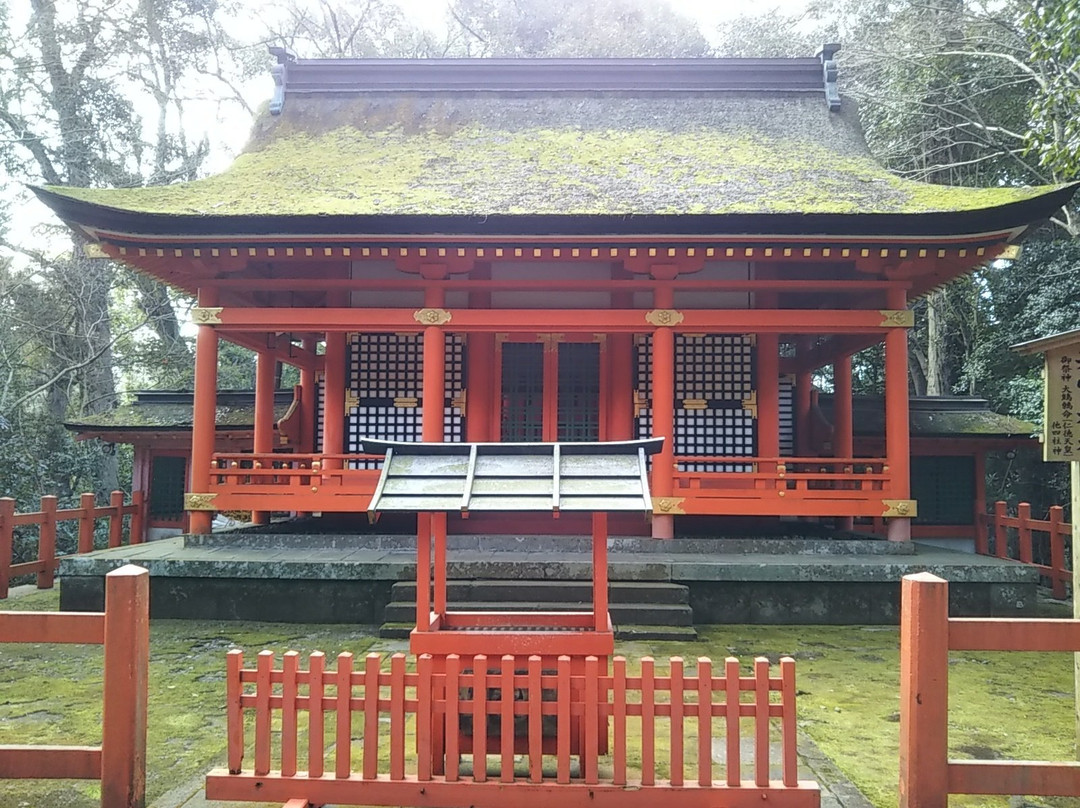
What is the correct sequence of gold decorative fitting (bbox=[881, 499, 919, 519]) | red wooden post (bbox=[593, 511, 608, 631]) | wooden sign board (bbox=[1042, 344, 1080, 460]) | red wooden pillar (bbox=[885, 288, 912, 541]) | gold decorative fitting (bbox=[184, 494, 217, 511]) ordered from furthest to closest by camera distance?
gold decorative fitting (bbox=[184, 494, 217, 511])
red wooden pillar (bbox=[885, 288, 912, 541])
gold decorative fitting (bbox=[881, 499, 919, 519])
wooden sign board (bbox=[1042, 344, 1080, 460])
red wooden post (bbox=[593, 511, 608, 631])

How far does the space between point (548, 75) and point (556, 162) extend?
3.47m

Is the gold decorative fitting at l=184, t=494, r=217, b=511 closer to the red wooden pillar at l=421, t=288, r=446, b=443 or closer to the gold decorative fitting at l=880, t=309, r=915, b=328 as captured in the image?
the red wooden pillar at l=421, t=288, r=446, b=443

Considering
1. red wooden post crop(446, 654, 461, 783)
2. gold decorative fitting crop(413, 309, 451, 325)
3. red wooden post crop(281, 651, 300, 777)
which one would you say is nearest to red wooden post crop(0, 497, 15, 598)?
gold decorative fitting crop(413, 309, 451, 325)

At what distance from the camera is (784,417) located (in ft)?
38.1

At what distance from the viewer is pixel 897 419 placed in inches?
350

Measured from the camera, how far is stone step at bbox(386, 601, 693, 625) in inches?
285

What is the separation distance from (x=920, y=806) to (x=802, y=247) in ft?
21.9

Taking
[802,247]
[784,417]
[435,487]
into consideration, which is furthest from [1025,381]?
[435,487]

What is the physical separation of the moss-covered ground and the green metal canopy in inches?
82.7

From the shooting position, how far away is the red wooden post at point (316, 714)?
10.9ft

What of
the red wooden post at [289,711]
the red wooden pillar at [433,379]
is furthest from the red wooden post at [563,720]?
the red wooden pillar at [433,379]

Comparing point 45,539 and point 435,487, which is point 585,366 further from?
point 45,539

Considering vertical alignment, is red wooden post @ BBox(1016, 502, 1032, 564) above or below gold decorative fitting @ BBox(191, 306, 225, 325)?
below

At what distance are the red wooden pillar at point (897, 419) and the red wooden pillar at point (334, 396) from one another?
7.84 m
